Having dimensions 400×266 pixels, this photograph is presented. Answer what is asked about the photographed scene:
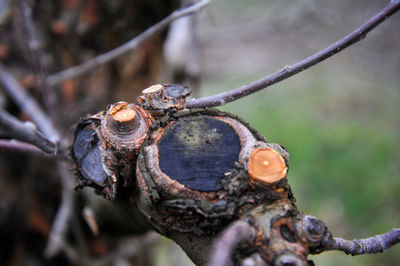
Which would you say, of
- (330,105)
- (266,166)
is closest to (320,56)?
(266,166)

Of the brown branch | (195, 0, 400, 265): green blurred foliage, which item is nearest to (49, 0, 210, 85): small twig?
the brown branch

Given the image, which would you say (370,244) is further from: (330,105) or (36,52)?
(330,105)

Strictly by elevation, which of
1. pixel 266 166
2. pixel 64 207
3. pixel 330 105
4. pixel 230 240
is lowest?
pixel 230 240

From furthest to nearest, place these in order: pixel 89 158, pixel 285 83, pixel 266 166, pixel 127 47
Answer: pixel 285 83 < pixel 127 47 < pixel 89 158 < pixel 266 166

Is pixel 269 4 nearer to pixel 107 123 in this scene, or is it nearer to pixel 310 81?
pixel 310 81

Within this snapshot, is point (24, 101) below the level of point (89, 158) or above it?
above

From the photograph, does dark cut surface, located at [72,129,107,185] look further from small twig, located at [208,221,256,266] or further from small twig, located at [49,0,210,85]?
small twig, located at [49,0,210,85]

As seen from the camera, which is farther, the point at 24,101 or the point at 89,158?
the point at 24,101
